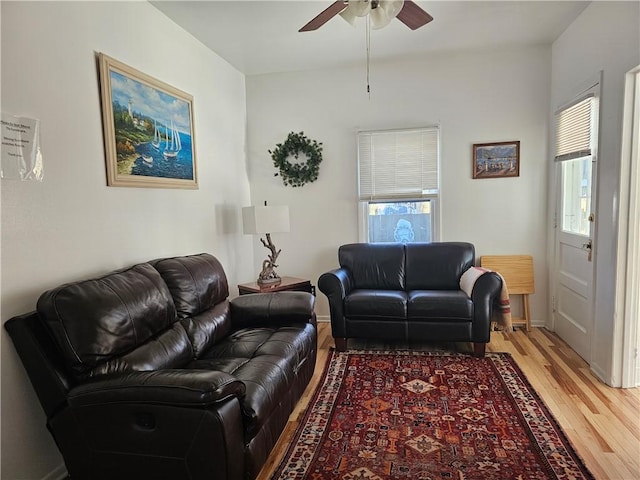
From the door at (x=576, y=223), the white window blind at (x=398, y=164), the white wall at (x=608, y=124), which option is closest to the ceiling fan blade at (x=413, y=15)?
the white wall at (x=608, y=124)

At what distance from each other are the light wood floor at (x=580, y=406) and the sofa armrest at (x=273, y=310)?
0.53 m

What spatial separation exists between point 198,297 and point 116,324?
2.36 ft

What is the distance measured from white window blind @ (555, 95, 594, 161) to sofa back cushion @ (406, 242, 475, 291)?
3.76ft

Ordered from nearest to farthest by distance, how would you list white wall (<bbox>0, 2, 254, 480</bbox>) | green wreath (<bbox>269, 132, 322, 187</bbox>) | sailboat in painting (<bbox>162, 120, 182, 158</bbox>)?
white wall (<bbox>0, 2, 254, 480</bbox>) → sailboat in painting (<bbox>162, 120, 182, 158</bbox>) → green wreath (<bbox>269, 132, 322, 187</bbox>)

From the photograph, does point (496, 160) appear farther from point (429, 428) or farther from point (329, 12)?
point (429, 428)

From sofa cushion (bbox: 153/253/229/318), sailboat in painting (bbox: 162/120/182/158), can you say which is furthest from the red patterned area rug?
sailboat in painting (bbox: 162/120/182/158)

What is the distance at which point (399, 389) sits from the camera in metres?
2.79

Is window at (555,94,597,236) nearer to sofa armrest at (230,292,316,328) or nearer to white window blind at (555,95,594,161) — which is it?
white window blind at (555,95,594,161)

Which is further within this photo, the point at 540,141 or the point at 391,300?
the point at 540,141

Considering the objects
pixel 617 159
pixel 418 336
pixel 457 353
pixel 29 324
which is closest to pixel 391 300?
pixel 418 336

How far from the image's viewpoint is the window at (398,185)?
4.12m

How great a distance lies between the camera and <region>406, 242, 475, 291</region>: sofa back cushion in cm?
376

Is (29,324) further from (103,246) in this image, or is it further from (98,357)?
(103,246)

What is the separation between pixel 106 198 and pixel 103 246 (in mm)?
290
